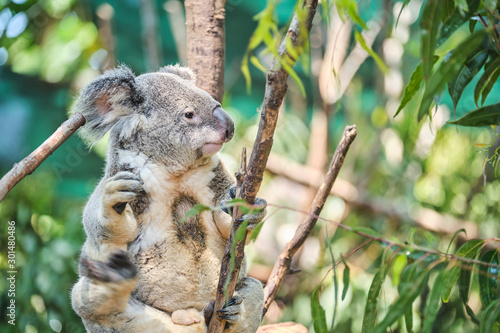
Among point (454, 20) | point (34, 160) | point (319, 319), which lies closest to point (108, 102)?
point (34, 160)

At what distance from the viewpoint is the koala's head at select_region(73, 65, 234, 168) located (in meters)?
1.87

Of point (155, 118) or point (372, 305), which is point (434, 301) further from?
point (155, 118)

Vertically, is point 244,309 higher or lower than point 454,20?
lower

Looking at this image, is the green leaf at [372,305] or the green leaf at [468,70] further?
the green leaf at [468,70]

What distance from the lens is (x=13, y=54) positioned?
4590 mm

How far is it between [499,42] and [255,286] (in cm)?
122

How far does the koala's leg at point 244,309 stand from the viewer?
1.74 meters

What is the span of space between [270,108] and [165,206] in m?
0.71

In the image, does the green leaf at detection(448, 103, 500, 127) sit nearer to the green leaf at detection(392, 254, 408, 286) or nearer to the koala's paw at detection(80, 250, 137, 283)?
the green leaf at detection(392, 254, 408, 286)

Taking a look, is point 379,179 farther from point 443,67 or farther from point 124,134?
point 443,67

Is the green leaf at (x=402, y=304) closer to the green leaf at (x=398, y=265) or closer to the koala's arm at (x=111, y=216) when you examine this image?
the green leaf at (x=398, y=265)

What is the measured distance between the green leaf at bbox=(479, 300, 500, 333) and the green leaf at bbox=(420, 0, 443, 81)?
64 cm

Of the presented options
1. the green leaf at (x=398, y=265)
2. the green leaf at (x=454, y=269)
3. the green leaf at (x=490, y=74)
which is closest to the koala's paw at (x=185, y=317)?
the green leaf at (x=398, y=265)

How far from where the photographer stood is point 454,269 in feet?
4.66
